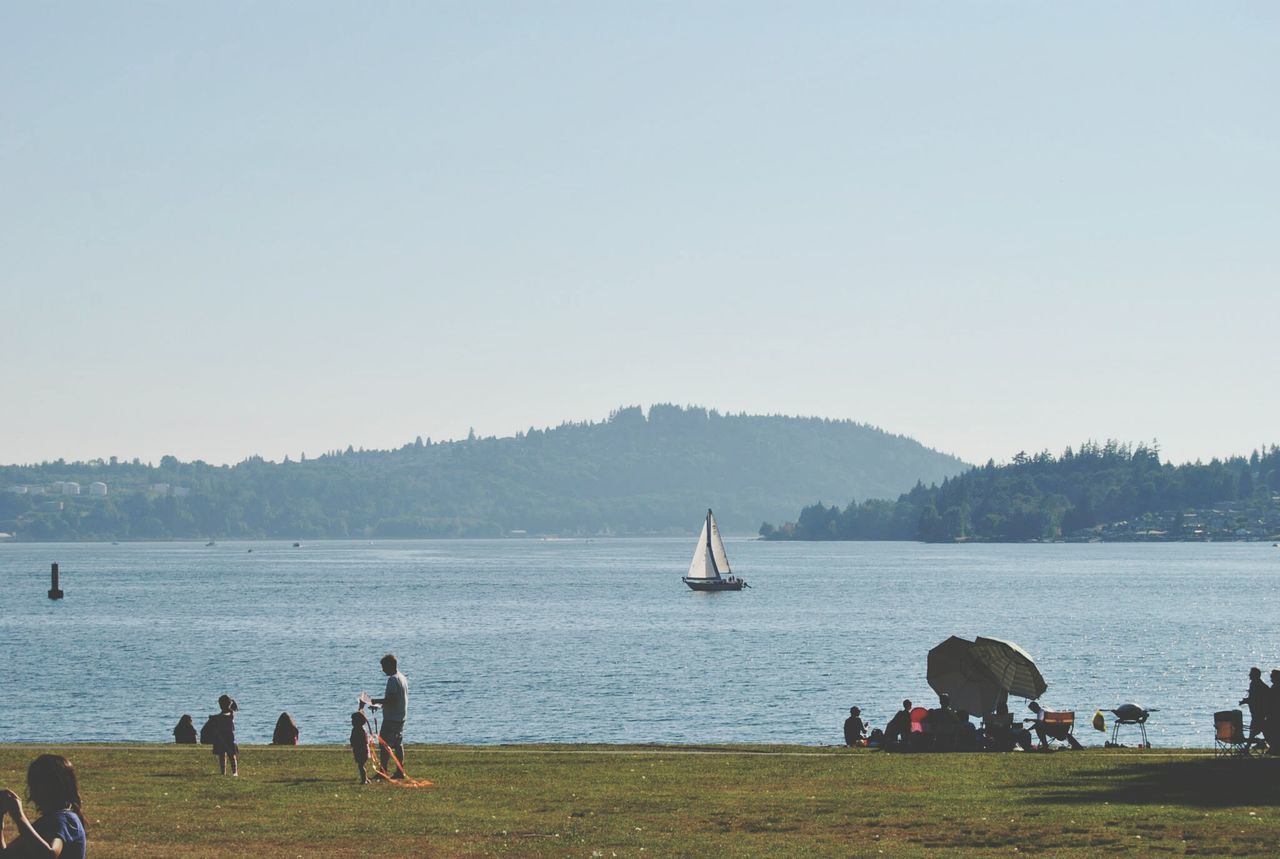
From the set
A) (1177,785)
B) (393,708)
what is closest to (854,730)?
(1177,785)

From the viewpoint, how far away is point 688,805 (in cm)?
2612

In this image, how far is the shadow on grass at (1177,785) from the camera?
25828 mm

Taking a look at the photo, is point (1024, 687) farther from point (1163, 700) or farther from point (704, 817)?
point (1163, 700)

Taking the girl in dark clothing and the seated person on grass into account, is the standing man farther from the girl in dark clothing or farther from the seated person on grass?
the seated person on grass

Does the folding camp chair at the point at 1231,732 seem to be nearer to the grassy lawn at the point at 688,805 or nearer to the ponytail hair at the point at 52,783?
the grassy lawn at the point at 688,805

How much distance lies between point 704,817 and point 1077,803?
622cm

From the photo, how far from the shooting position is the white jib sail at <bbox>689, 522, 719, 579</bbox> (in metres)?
195

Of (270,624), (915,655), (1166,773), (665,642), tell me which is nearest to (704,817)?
(1166,773)

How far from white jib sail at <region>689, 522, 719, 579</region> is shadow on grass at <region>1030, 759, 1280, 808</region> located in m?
163

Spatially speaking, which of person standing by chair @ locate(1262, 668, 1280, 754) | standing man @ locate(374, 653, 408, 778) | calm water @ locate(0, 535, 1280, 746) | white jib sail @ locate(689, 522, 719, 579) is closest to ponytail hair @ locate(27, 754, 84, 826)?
standing man @ locate(374, 653, 408, 778)

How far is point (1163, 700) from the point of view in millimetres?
72188

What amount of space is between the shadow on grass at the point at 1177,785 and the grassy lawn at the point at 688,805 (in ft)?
0.17

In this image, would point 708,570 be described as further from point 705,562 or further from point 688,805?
point 688,805

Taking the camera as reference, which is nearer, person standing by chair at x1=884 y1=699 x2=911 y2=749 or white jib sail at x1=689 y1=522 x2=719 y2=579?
person standing by chair at x1=884 y1=699 x2=911 y2=749
